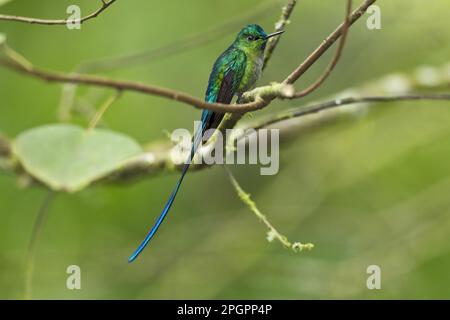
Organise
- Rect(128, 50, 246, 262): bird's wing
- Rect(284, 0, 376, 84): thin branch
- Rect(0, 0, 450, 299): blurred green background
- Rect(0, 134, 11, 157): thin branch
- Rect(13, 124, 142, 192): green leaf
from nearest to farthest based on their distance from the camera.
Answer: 1. Rect(284, 0, 376, 84): thin branch
2. Rect(13, 124, 142, 192): green leaf
3. Rect(128, 50, 246, 262): bird's wing
4. Rect(0, 134, 11, 157): thin branch
5. Rect(0, 0, 450, 299): blurred green background

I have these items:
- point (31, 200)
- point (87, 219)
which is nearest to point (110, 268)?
point (87, 219)

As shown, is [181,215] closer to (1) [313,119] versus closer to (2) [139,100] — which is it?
(2) [139,100]

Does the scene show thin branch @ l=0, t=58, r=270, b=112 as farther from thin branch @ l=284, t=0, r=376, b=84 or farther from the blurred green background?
the blurred green background

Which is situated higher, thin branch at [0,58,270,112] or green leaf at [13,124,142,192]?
green leaf at [13,124,142,192]

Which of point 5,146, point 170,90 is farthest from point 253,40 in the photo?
point 5,146

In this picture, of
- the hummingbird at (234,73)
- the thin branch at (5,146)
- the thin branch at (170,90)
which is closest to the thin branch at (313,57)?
the thin branch at (170,90)

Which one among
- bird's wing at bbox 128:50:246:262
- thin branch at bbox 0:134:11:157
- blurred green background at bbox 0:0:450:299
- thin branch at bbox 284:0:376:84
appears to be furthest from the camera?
blurred green background at bbox 0:0:450:299

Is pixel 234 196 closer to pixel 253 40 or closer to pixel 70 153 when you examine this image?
pixel 253 40

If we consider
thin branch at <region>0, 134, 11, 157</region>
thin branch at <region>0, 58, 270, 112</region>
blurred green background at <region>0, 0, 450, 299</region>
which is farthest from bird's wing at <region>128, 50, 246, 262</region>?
blurred green background at <region>0, 0, 450, 299</region>
